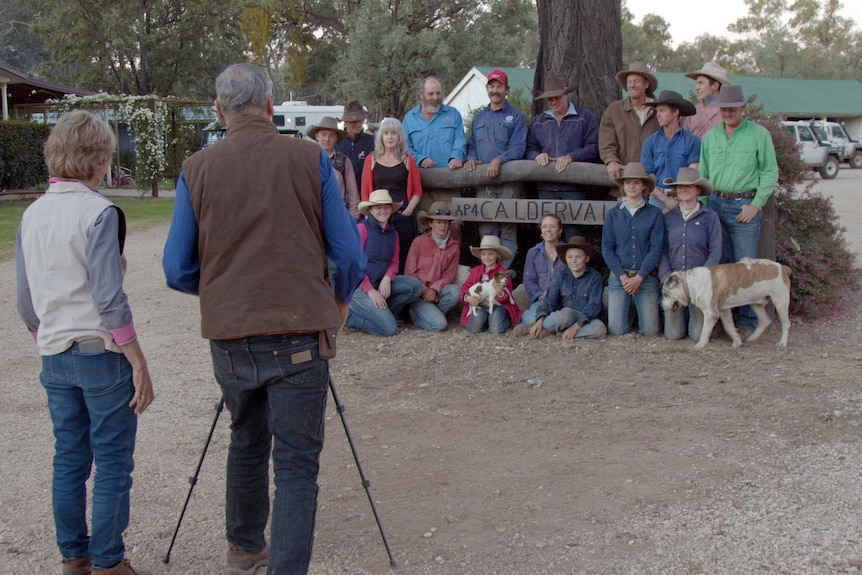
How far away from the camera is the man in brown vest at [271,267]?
3025 mm

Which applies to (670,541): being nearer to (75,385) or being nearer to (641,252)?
(75,385)

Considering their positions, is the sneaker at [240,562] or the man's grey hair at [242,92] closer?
the man's grey hair at [242,92]

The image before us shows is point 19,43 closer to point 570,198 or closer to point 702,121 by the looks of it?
point 570,198

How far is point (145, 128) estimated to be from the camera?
23.7 metres

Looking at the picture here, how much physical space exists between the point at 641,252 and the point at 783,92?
1839 inches

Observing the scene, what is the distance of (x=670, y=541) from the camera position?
3822 mm

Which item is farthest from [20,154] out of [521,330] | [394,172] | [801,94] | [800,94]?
[801,94]

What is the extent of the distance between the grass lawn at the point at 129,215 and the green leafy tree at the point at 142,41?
1492 cm

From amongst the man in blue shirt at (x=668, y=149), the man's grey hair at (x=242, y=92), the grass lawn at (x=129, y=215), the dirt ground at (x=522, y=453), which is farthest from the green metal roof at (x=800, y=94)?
the man's grey hair at (x=242, y=92)

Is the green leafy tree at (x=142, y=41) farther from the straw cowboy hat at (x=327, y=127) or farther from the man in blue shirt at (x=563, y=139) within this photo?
the man in blue shirt at (x=563, y=139)

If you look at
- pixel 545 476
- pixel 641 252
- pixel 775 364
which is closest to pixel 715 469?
pixel 545 476

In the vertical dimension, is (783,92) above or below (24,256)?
above

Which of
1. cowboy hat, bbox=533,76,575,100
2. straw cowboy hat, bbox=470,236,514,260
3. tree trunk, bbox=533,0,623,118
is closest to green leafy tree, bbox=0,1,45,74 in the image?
tree trunk, bbox=533,0,623,118

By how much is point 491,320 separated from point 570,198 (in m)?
1.56
